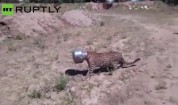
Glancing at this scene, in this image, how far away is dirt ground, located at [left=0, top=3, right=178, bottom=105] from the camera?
23.7ft

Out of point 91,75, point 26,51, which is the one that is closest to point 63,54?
point 26,51

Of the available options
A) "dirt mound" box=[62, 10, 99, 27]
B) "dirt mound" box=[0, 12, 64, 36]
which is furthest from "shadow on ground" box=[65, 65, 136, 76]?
"dirt mound" box=[62, 10, 99, 27]

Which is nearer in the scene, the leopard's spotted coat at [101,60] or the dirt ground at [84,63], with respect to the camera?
the dirt ground at [84,63]

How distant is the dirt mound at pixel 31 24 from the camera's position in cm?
1163

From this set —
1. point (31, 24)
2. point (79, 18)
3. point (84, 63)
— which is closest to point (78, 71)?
point (84, 63)

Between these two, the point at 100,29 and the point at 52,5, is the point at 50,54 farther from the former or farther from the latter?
the point at 52,5

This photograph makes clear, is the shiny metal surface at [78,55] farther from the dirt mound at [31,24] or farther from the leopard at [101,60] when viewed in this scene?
the dirt mound at [31,24]

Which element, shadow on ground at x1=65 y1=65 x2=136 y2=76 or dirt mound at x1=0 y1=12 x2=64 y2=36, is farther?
dirt mound at x1=0 y1=12 x2=64 y2=36

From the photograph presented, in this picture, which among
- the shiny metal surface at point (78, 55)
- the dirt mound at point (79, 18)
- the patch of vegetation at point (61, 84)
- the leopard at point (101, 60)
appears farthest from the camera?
the dirt mound at point (79, 18)

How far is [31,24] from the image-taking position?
1188 centimetres

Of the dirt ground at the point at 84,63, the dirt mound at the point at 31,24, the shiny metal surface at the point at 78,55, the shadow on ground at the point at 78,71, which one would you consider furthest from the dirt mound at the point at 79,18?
the shiny metal surface at the point at 78,55

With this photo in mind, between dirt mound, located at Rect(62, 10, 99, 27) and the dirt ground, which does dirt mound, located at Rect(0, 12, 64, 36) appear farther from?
dirt mound, located at Rect(62, 10, 99, 27)

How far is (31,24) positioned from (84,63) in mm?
3591

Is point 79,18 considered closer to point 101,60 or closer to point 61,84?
point 101,60
